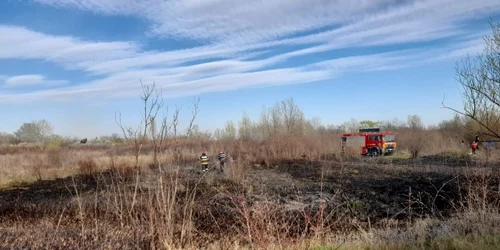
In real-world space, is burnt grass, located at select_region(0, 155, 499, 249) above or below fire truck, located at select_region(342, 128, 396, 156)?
below

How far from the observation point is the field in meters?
5.49

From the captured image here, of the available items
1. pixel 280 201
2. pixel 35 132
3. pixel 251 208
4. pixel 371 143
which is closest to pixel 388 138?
pixel 371 143

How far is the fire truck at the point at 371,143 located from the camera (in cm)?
2948

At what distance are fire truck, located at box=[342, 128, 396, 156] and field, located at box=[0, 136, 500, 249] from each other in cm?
884

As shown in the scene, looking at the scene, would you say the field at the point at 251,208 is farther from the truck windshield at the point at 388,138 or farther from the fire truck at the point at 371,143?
the truck windshield at the point at 388,138

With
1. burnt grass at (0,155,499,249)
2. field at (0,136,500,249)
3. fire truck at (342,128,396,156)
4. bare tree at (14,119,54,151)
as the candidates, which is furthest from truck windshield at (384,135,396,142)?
bare tree at (14,119,54,151)

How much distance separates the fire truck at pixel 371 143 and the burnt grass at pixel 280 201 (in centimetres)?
1092

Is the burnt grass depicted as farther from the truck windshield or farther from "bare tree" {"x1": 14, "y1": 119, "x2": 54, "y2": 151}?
"bare tree" {"x1": 14, "y1": 119, "x2": 54, "y2": 151}

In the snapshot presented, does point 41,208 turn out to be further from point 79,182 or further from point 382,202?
point 382,202

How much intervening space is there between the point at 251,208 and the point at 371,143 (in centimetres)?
2620

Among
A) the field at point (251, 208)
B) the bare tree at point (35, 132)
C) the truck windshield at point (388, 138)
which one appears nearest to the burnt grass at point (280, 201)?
the field at point (251, 208)

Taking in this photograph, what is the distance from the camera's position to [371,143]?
30.0m

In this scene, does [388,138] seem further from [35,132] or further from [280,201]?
[35,132]

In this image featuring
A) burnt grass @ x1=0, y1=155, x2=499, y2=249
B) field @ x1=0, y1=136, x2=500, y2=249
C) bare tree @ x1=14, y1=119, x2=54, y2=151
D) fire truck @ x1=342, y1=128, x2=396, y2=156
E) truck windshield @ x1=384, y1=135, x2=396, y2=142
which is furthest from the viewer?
bare tree @ x1=14, y1=119, x2=54, y2=151
